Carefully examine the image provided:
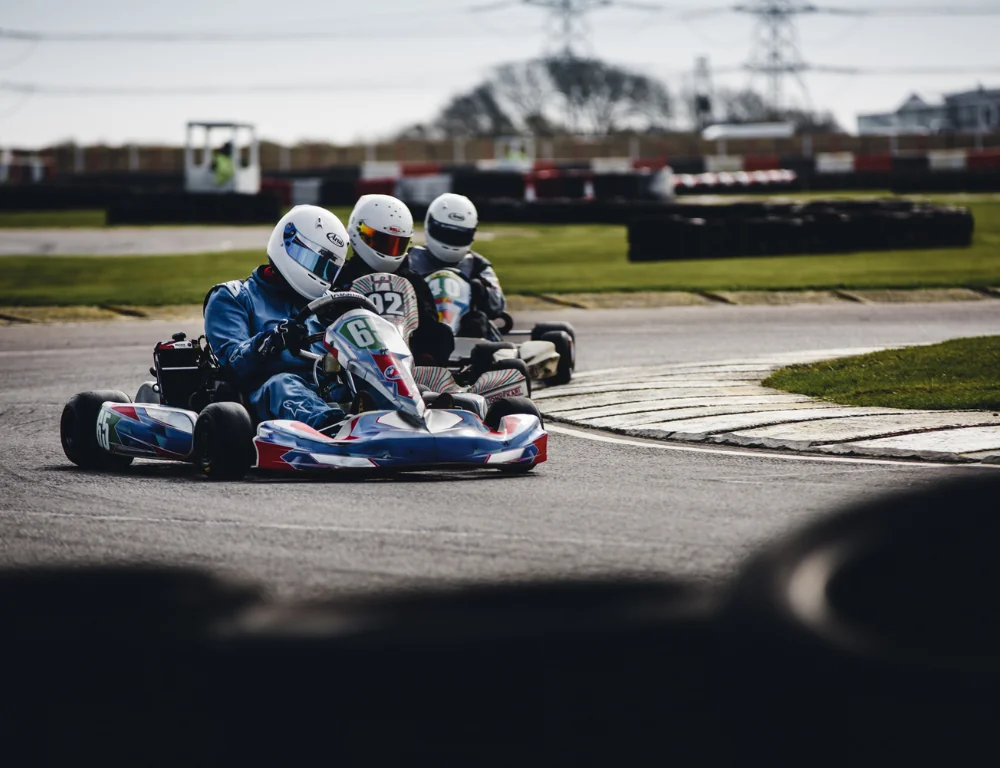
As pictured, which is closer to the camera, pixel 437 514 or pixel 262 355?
pixel 437 514

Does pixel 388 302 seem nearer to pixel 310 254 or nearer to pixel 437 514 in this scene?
pixel 310 254

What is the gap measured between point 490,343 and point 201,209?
25370 mm

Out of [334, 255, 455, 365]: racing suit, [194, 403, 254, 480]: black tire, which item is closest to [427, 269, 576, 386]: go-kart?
[334, 255, 455, 365]: racing suit

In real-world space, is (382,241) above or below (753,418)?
above

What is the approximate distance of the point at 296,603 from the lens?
3961mm

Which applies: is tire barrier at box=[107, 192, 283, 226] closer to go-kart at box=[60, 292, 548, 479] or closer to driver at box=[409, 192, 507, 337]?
driver at box=[409, 192, 507, 337]

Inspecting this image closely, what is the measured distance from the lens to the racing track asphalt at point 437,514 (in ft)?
14.9

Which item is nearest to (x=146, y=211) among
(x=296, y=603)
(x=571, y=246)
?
(x=571, y=246)

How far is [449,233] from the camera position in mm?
9500

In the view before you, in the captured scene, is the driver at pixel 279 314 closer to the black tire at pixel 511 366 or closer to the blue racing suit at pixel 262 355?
the blue racing suit at pixel 262 355

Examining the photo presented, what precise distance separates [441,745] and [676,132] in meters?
87.6

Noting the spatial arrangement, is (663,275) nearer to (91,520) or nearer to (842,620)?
(91,520)

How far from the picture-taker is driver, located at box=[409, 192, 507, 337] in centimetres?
947

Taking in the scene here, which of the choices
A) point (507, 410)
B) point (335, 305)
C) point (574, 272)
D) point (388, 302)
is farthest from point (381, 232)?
point (574, 272)
